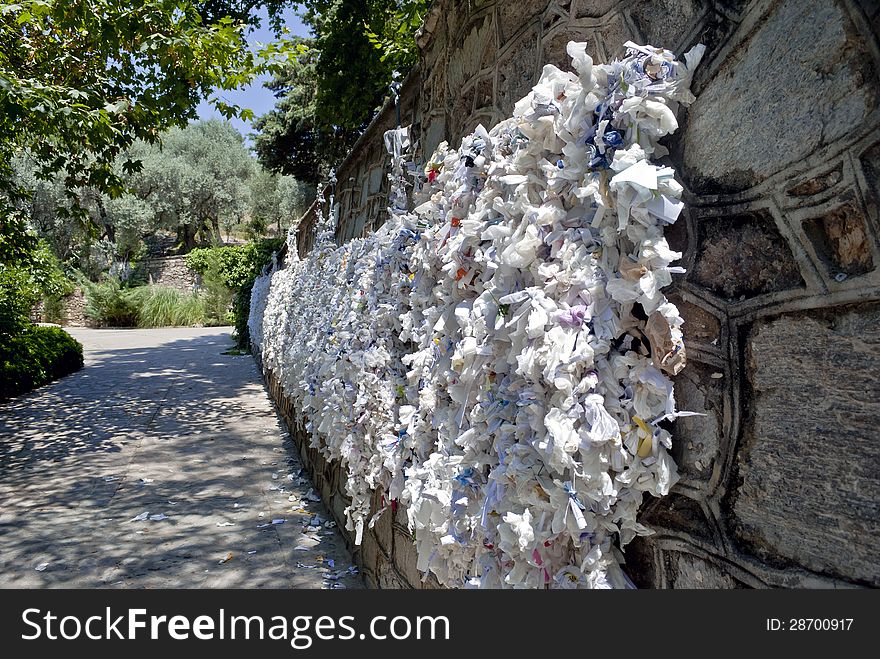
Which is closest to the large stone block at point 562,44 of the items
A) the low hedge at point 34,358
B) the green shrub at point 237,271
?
the low hedge at point 34,358

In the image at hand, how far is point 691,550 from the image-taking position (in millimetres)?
1187

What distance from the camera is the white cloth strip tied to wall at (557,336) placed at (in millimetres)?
1162

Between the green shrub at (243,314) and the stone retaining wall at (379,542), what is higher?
the green shrub at (243,314)

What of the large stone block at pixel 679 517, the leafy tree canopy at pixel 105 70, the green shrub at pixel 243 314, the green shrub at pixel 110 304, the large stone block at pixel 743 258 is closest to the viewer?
the large stone block at pixel 743 258

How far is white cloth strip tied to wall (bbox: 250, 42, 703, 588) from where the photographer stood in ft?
3.81

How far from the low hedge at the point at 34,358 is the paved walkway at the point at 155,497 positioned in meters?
0.43

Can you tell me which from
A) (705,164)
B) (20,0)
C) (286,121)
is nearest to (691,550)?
(705,164)

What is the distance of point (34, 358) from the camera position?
8992mm

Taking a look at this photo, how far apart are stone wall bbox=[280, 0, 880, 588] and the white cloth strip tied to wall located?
0.07 m

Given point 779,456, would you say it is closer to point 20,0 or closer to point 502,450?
point 502,450

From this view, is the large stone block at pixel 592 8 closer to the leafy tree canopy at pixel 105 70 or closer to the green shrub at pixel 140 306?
the leafy tree canopy at pixel 105 70

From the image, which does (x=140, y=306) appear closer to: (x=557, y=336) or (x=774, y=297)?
(x=557, y=336)

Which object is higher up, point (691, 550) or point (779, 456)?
point (779, 456)
